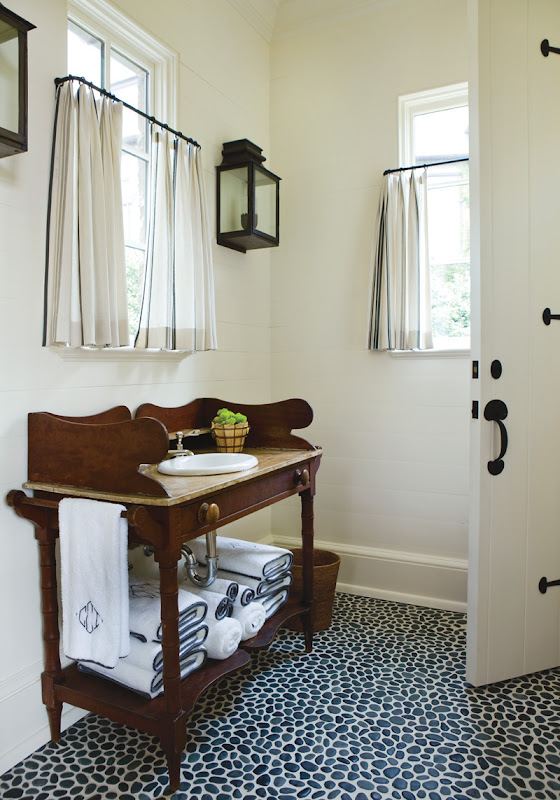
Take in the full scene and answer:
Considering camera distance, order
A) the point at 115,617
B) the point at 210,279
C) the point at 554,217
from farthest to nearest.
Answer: the point at 210,279
the point at 554,217
the point at 115,617

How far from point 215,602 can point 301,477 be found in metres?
0.60

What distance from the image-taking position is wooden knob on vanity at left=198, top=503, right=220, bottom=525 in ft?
5.66

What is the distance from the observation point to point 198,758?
1.86m

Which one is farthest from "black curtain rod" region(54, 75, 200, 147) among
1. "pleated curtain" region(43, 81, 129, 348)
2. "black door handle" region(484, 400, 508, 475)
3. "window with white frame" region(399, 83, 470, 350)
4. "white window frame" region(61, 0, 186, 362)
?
"black door handle" region(484, 400, 508, 475)

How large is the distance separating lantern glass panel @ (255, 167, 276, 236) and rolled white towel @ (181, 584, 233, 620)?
175 centimetres

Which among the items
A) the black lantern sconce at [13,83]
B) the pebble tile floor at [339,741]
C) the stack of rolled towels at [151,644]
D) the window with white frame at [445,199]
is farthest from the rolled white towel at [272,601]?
the black lantern sconce at [13,83]

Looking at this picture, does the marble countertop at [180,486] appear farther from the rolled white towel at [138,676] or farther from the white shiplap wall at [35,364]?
the rolled white towel at [138,676]

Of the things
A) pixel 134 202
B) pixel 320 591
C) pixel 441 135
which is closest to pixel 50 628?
pixel 320 591

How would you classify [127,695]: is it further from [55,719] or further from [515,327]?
[515,327]

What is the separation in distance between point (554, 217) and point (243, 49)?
1938 mm

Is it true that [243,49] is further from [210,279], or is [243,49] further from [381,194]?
[210,279]

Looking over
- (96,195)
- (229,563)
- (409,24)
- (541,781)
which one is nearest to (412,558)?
(229,563)

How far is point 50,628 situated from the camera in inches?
75.4

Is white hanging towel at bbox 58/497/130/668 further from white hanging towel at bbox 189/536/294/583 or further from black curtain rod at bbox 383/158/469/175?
black curtain rod at bbox 383/158/469/175
